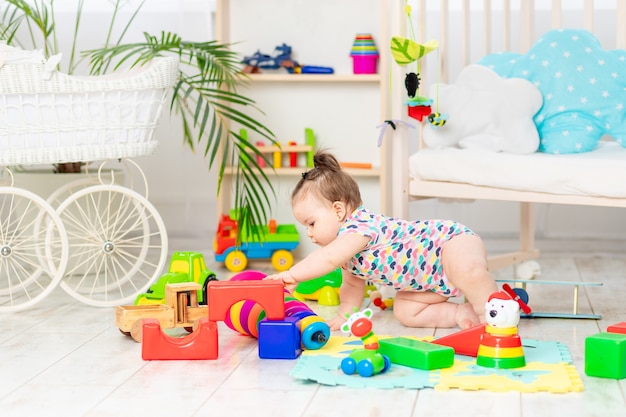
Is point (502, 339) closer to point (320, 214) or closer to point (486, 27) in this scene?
point (320, 214)

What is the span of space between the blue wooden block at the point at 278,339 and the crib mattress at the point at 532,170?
0.68 metres

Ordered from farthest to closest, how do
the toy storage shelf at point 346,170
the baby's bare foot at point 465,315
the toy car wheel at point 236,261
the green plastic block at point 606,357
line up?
the toy storage shelf at point 346,170 → the toy car wheel at point 236,261 → the baby's bare foot at point 465,315 → the green plastic block at point 606,357

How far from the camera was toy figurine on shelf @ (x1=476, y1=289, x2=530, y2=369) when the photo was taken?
151 cm

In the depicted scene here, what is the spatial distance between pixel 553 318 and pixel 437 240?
1.14 ft

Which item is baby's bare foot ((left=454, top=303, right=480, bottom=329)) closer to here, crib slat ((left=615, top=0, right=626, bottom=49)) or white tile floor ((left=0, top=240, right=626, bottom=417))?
white tile floor ((left=0, top=240, right=626, bottom=417))

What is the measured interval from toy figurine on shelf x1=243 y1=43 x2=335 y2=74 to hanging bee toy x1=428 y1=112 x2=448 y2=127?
2.42 feet

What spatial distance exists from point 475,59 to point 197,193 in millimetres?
1073

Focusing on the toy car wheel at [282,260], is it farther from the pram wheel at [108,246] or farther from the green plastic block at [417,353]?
the green plastic block at [417,353]

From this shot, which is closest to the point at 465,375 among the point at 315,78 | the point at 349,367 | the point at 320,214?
the point at 349,367

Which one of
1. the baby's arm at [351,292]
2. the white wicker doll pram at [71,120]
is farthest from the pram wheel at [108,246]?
the baby's arm at [351,292]

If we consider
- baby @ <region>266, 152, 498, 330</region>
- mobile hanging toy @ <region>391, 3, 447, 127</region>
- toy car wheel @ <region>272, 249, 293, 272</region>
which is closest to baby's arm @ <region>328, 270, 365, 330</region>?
baby @ <region>266, 152, 498, 330</region>

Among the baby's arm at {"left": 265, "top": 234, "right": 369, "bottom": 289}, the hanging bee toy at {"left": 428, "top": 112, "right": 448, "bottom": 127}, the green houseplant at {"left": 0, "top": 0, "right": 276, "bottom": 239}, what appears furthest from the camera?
the green houseplant at {"left": 0, "top": 0, "right": 276, "bottom": 239}

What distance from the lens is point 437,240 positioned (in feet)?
6.08

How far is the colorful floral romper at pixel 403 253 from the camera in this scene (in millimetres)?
1812
